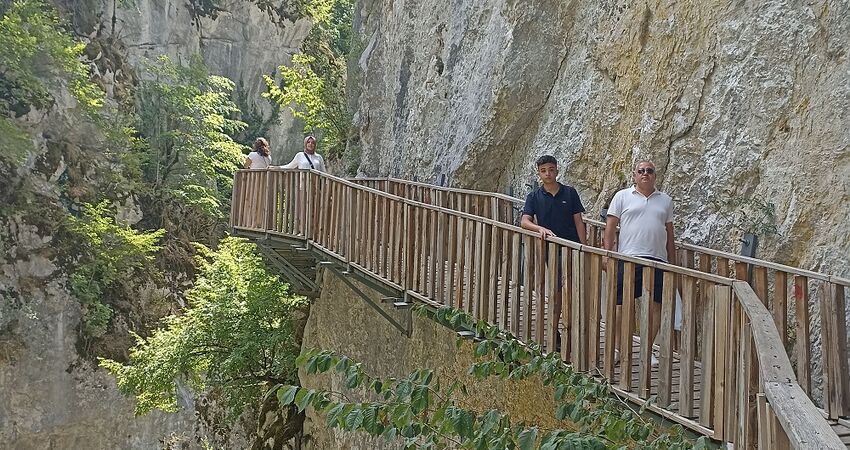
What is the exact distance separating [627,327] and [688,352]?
505 mm

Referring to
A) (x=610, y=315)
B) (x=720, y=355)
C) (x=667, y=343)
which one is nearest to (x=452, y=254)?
(x=610, y=315)

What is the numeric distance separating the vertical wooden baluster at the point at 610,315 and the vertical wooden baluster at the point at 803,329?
991 millimetres

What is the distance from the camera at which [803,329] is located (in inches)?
169

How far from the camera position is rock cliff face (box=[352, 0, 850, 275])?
5883mm

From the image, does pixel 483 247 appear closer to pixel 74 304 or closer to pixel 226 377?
pixel 226 377

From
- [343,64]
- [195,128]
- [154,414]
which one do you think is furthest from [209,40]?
[154,414]

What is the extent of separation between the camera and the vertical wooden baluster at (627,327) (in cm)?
454

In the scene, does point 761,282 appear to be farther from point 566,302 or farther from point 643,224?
point 566,302

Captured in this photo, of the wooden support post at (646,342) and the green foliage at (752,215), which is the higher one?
the green foliage at (752,215)

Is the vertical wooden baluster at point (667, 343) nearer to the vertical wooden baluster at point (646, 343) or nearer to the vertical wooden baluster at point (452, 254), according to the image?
the vertical wooden baluster at point (646, 343)

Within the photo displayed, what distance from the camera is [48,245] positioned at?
21625mm

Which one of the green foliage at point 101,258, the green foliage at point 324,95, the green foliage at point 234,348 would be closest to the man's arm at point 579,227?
the green foliage at point 234,348

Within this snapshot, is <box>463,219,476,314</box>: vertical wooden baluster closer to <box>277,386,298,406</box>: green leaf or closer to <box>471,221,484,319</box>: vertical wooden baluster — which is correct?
<box>471,221,484,319</box>: vertical wooden baluster

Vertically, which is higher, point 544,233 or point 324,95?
point 324,95
